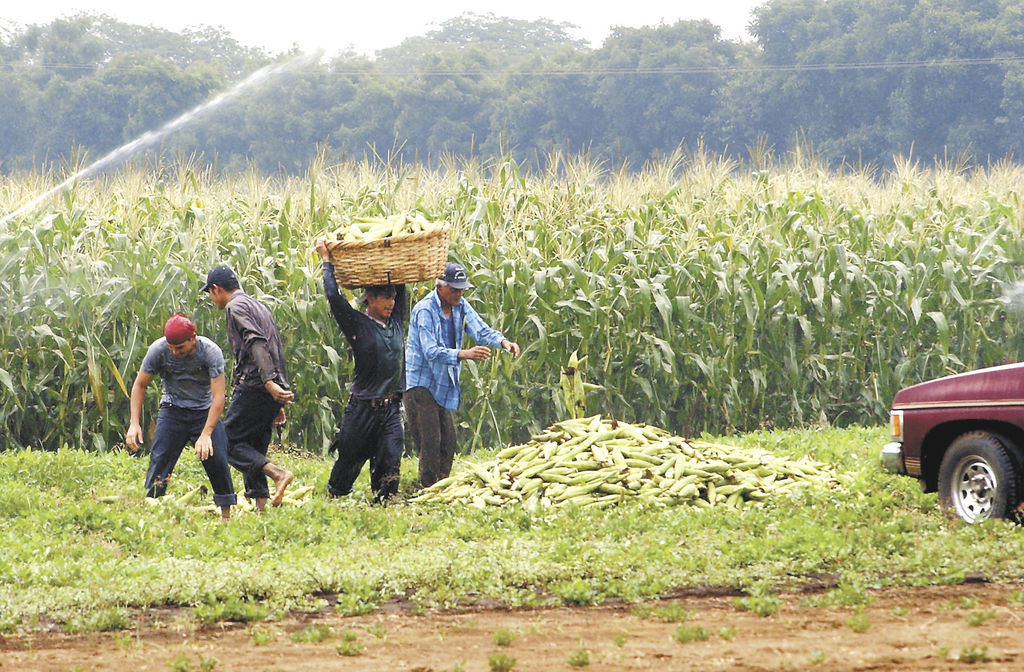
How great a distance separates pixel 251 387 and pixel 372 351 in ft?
2.95

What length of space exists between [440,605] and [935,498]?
4012 mm

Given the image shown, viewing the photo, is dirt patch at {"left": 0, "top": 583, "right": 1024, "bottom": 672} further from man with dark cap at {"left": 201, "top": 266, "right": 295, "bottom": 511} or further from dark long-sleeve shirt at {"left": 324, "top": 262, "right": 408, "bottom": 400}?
dark long-sleeve shirt at {"left": 324, "top": 262, "right": 408, "bottom": 400}

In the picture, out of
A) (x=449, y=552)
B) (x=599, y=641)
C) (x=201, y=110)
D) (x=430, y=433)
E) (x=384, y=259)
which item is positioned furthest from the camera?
(x=201, y=110)

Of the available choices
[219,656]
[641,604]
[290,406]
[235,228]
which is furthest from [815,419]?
[219,656]

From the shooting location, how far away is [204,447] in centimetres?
833

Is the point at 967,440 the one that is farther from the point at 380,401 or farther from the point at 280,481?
the point at 280,481

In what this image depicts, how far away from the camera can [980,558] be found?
6855 millimetres

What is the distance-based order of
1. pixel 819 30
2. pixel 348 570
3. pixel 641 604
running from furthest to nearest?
pixel 819 30 → pixel 348 570 → pixel 641 604

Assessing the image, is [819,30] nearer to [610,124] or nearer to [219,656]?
[610,124]

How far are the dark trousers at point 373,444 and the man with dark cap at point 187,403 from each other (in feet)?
3.12

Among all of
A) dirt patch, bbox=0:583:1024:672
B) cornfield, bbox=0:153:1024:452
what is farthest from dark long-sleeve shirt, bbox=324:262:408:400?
dirt patch, bbox=0:583:1024:672

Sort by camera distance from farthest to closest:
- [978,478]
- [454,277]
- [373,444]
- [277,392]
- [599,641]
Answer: [454,277] → [373,444] → [277,392] → [978,478] → [599,641]

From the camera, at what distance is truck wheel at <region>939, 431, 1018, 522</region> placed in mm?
7562

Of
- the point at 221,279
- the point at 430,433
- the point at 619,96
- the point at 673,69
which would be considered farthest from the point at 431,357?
the point at 673,69
